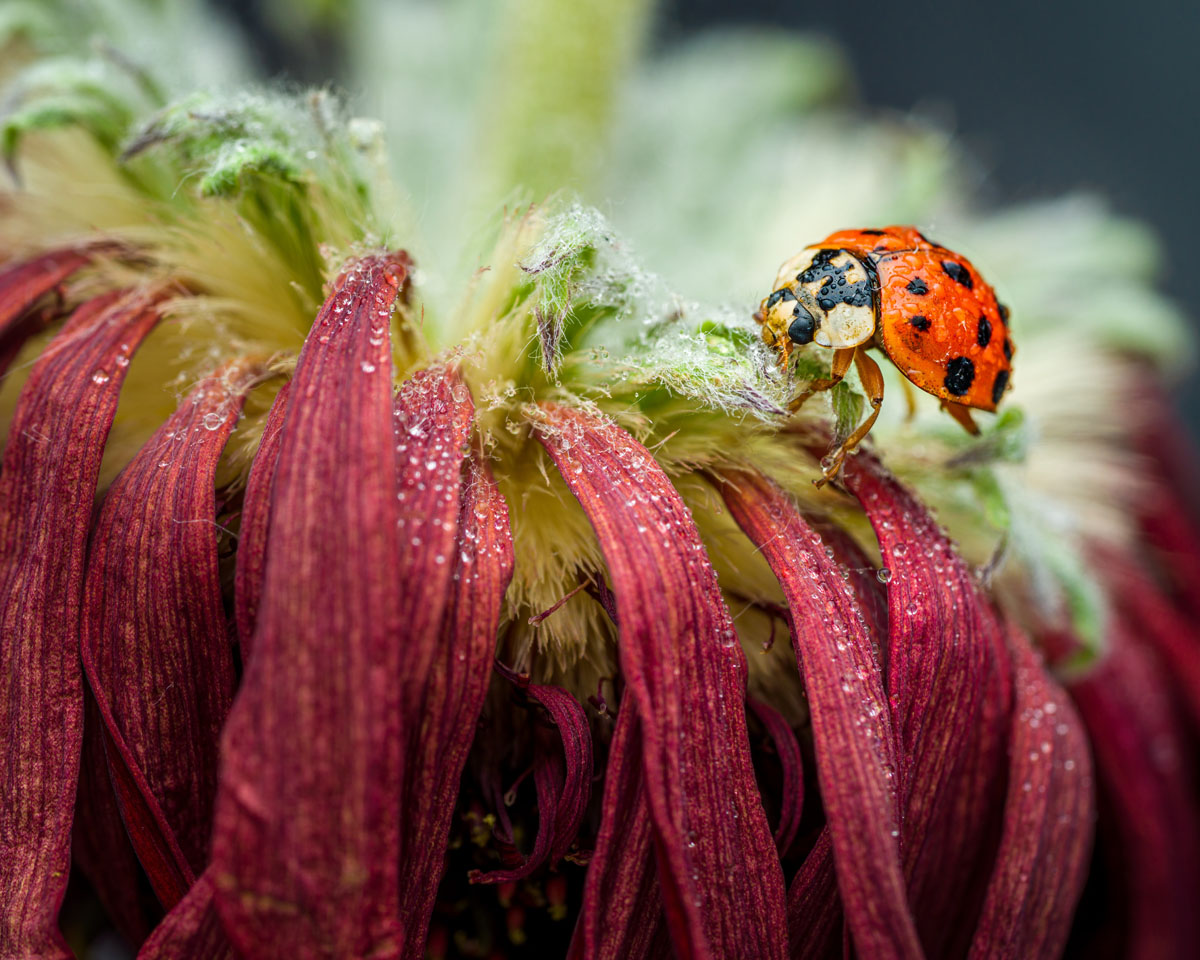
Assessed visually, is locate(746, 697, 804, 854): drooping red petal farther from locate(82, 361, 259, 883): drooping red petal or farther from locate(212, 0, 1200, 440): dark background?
locate(212, 0, 1200, 440): dark background

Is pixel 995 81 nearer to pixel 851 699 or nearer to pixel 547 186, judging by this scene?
pixel 547 186

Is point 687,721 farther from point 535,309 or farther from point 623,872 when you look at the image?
point 535,309

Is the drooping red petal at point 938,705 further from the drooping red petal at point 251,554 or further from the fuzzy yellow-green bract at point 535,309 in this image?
the drooping red petal at point 251,554

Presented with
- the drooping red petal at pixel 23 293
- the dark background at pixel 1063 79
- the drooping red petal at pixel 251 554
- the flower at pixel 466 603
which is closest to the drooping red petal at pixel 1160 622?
the flower at pixel 466 603

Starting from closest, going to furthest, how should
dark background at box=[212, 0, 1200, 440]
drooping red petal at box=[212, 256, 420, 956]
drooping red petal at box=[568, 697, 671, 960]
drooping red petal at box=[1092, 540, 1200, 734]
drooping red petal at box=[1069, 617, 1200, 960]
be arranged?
drooping red petal at box=[212, 256, 420, 956] < drooping red petal at box=[568, 697, 671, 960] < drooping red petal at box=[1069, 617, 1200, 960] < drooping red petal at box=[1092, 540, 1200, 734] < dark background at box=[212, 0, 1200, 440]

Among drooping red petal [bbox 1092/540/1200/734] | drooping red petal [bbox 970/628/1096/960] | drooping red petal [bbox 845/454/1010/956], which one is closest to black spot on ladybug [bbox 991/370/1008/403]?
drooping red petal [bbox 845/454/1010/956]

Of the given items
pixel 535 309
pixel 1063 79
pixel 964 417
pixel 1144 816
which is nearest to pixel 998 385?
pixel 964 417
